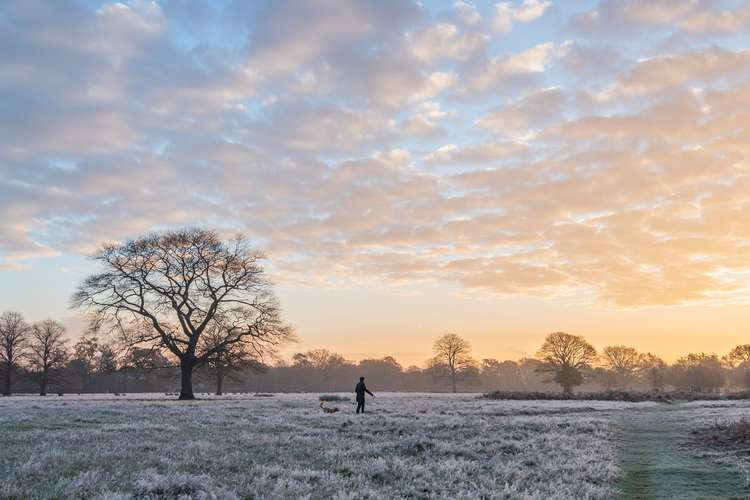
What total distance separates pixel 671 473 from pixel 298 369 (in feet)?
491

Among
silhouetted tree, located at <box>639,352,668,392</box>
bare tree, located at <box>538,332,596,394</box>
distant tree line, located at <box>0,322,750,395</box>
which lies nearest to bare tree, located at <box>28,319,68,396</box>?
distant tree line, located at <box>0,322,750,395</box>

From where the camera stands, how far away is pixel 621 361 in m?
146

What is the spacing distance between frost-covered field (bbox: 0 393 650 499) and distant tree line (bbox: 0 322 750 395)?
28.0 metres

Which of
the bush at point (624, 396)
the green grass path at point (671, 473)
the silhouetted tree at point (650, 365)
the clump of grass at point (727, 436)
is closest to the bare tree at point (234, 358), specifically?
the bush at point (624, 396)

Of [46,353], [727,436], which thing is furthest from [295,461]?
[46,353]

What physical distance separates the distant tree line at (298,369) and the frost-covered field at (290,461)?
2798 cm

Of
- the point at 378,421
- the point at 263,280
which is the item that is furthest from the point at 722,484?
the point at 263,280

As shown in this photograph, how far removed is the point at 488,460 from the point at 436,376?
404 feet

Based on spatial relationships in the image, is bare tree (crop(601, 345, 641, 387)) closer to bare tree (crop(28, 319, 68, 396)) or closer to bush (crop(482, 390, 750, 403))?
bush (crop(482, 390, 750, 403))

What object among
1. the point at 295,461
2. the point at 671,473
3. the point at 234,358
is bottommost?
the point at 671,473

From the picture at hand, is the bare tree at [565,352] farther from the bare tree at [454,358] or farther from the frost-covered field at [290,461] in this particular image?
the frost-covered field at [290,461]

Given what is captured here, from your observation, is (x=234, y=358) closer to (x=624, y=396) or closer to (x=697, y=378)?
(x=624, y=396)

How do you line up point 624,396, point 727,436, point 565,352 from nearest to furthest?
point 727,436 → point 624,396 → point 565,352

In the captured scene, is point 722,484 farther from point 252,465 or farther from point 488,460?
point 252,465
